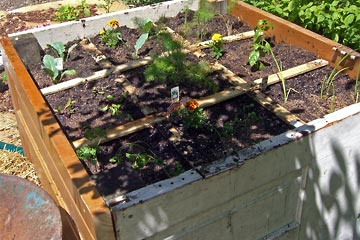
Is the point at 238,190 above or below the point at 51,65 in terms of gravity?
below

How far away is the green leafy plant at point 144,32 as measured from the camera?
12.2 ft

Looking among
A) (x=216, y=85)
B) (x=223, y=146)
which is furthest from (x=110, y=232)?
(x=216, y=85)

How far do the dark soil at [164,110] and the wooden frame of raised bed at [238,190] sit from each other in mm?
150

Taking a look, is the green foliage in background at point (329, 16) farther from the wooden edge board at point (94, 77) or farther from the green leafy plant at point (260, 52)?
the wooden edge board at point (94, 77)

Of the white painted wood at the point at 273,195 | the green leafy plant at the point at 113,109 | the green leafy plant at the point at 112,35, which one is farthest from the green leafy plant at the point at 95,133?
the green leafy plant at the point at 112,35

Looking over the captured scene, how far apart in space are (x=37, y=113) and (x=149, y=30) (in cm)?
161

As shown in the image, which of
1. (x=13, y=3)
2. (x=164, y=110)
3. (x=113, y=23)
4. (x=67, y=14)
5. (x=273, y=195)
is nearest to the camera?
(x=273, y=195)

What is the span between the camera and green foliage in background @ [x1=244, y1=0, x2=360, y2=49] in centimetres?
343

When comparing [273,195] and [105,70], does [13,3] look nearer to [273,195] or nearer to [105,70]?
[105,70]

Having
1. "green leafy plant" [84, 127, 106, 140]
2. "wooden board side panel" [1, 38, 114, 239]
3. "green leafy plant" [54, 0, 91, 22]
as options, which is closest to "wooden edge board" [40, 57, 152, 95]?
"wooden board side panel" [1, 38, 114, 239]

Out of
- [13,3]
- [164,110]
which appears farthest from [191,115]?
[13,3]

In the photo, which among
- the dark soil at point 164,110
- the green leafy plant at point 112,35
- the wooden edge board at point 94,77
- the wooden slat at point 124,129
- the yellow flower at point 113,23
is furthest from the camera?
the yellow flower at point 113,23

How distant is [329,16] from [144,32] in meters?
1.56

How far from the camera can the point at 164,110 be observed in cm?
306
